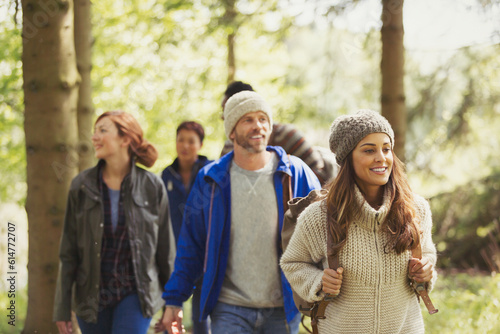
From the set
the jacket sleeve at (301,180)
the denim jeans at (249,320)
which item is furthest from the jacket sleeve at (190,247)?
the jacket sleeve at (301,180)

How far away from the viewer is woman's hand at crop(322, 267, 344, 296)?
298 centimetres

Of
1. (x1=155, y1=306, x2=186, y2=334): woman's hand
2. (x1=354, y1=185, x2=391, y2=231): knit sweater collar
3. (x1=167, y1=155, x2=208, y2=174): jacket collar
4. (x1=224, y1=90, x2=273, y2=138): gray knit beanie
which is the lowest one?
(x1=155, y1=306, x2=186, y2=334): woman's hand

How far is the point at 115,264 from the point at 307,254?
1.89 m

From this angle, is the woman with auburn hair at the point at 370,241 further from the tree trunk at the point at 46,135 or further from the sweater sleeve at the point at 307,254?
the tree trunk at the point at 46,135

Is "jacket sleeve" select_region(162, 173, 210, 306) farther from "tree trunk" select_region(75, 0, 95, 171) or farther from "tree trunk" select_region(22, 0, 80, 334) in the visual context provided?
"tree trunk" select_region(75, 0, 95, 171)

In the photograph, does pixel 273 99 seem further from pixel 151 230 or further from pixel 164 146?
pixel 151 230

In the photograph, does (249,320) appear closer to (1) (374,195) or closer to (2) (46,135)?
(1) (374,195)

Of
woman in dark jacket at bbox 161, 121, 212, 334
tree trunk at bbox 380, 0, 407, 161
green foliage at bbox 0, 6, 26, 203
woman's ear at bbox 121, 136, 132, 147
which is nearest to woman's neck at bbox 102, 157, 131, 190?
woman's ear at bbox 121, 136, 132, 147

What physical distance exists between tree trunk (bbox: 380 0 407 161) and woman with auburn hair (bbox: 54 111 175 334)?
3.55 metres

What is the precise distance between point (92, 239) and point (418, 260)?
267 cm

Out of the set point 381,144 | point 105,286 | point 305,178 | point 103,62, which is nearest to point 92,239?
point 105,286

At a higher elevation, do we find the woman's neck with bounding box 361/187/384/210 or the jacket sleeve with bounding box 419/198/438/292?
the woman's neck with bounding box 361/187/384/210

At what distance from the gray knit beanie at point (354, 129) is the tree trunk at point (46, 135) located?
3074mm

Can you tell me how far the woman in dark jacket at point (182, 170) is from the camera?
6461mm
